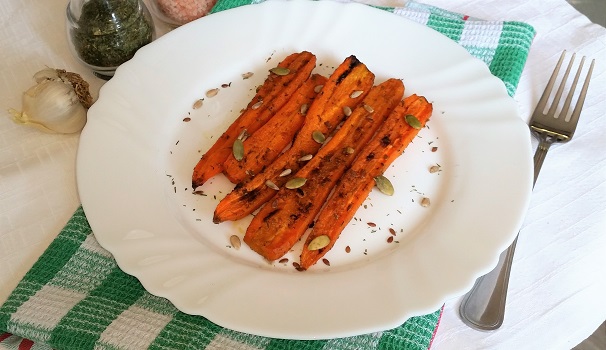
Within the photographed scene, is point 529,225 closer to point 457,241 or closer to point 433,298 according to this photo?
point 457,241

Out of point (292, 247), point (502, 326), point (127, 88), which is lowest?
point (502, 326)

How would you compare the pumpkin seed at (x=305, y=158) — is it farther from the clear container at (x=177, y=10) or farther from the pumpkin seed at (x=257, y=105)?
the clear container at (x=177, y=10)

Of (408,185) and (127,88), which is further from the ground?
(127,88)

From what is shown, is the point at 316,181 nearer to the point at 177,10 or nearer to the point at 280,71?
the point at 280,71

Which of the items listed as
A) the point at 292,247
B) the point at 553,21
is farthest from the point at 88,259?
the point at 553,21

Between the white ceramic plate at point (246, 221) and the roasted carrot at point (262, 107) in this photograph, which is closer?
the white ceramic plate at point (246, 221)

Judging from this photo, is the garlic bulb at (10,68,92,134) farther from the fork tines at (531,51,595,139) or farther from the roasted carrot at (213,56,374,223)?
the fork tines at (531,51,595,139)

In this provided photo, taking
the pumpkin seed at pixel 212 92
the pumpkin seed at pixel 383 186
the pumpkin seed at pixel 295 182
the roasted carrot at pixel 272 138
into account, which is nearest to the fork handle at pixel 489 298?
the pumpkin seed at pixel 383 186

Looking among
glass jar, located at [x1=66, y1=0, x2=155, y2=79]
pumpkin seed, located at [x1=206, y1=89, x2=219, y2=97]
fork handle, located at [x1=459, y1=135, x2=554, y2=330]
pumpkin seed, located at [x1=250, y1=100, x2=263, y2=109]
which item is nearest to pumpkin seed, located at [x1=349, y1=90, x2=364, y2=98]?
pumpkin seed, located at [x1=250, y1=100, x2=263, y2=109]
